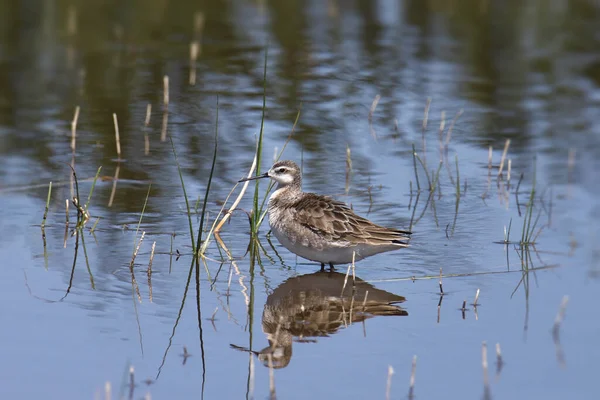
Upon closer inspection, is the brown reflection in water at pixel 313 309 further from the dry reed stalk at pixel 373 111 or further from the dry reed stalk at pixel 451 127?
the dry reed stalk at pixel 373 111

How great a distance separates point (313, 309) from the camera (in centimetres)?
896

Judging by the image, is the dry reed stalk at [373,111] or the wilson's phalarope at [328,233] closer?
the wilson's phalarope at [328,233]

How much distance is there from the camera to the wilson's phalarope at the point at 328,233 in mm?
9812

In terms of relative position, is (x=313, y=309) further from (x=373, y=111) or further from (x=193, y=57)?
(x=193, y=57)

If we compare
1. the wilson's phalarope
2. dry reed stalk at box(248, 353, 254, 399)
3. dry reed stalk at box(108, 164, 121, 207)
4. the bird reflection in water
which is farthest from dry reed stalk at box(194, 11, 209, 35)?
dry reed stalk at box(248, 353, 254, 399)

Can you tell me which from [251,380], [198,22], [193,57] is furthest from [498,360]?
[198,22]

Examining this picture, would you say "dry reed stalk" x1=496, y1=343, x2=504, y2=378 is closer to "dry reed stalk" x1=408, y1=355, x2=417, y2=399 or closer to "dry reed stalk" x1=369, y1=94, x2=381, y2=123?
"dry reed stalk" x1=408, y1=355, x2=417, y2=399

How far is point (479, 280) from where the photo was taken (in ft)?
31.6

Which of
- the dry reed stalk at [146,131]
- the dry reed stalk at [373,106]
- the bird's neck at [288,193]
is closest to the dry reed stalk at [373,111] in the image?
the dry reed stalk at [373,106]

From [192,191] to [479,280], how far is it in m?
4.17

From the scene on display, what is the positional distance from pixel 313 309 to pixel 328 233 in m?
1.15

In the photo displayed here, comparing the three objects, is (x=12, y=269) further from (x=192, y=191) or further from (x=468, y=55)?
(x=468, y=55)

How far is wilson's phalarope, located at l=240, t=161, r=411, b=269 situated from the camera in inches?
386

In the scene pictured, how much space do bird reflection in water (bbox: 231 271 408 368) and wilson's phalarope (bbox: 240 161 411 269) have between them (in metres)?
0.25
